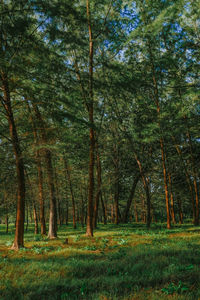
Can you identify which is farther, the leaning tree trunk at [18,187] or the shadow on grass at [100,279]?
the leaning tree trunk at [18,187]

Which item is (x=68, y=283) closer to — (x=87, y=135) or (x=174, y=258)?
(x=174, y=258)

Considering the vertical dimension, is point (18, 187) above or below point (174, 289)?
above

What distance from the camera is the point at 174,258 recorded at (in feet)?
19.0

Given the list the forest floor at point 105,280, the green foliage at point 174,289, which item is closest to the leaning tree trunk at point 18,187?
the forest floor at point 105,280

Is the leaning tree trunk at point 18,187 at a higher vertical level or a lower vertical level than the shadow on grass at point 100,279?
higher

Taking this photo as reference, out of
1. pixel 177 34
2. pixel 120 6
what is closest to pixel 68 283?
pixel 177 34

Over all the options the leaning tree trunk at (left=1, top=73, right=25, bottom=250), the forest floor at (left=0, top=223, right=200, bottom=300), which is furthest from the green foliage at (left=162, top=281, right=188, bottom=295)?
the leaning tree trunk at (left=1, top=73, right=25, bottom=250)

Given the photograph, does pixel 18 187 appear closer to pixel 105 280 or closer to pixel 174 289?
pixel 105 280

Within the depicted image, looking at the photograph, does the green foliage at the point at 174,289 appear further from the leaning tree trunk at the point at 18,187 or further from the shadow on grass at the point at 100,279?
the leaning tree trunk at the point at 18,187

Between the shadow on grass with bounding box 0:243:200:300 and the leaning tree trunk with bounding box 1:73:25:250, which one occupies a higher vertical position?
the leaning tree trunk with bounding box 1:73:25:250

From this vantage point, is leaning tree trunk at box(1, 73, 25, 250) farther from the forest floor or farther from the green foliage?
the green foliage

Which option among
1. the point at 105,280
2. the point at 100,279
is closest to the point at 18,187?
the point at 100,279

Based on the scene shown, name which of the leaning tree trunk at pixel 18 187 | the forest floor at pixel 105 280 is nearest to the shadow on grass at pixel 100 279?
the forest floor at pixel 105 280

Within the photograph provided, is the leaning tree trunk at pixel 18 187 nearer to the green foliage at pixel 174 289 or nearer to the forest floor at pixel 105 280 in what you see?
the forest floor at pixel 105 280
